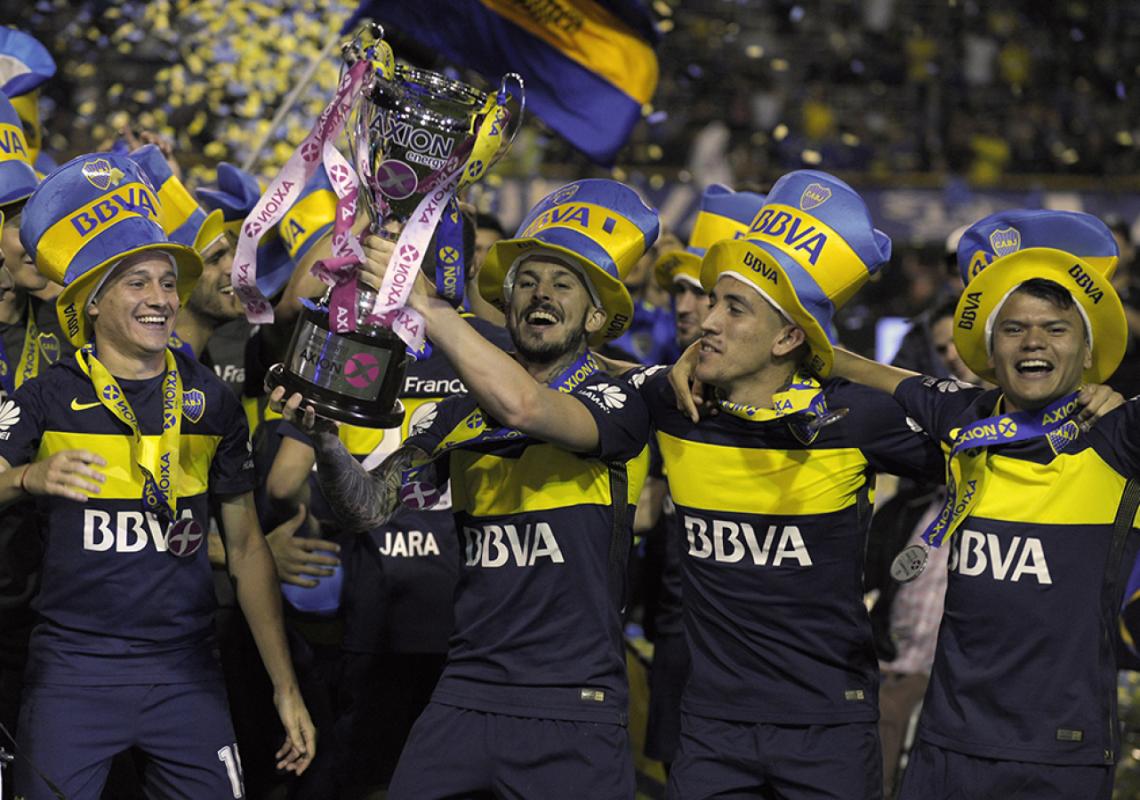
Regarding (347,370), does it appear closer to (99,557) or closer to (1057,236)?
(99,557)

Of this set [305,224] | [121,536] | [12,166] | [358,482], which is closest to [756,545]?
[358,482]

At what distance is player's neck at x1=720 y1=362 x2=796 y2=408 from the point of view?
14.8ft

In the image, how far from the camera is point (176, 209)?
5.62m

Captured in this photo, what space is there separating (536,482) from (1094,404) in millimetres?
1379

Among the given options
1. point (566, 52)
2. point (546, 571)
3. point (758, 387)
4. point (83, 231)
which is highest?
point (566, 52)

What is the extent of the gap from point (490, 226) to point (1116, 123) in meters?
10.5

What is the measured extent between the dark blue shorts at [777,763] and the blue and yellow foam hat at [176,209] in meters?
2.35

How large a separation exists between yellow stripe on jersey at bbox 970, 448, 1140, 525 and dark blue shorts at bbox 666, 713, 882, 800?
71cm

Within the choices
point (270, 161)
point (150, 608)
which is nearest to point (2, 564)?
point (150, 608)

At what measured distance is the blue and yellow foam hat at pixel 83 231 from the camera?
4.57 meters

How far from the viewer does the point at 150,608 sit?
453 centimetres

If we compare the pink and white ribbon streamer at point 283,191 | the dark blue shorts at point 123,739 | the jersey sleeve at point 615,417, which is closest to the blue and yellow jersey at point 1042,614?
the jersey sleeve at point 615,417

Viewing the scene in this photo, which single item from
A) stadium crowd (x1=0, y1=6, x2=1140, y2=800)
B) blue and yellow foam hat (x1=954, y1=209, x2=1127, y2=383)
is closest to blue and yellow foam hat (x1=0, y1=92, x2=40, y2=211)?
stadium crowd (x1=0, y1=6, x2=1140, y2=800)

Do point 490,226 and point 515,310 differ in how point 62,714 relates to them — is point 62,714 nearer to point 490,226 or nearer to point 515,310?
point 515,310
